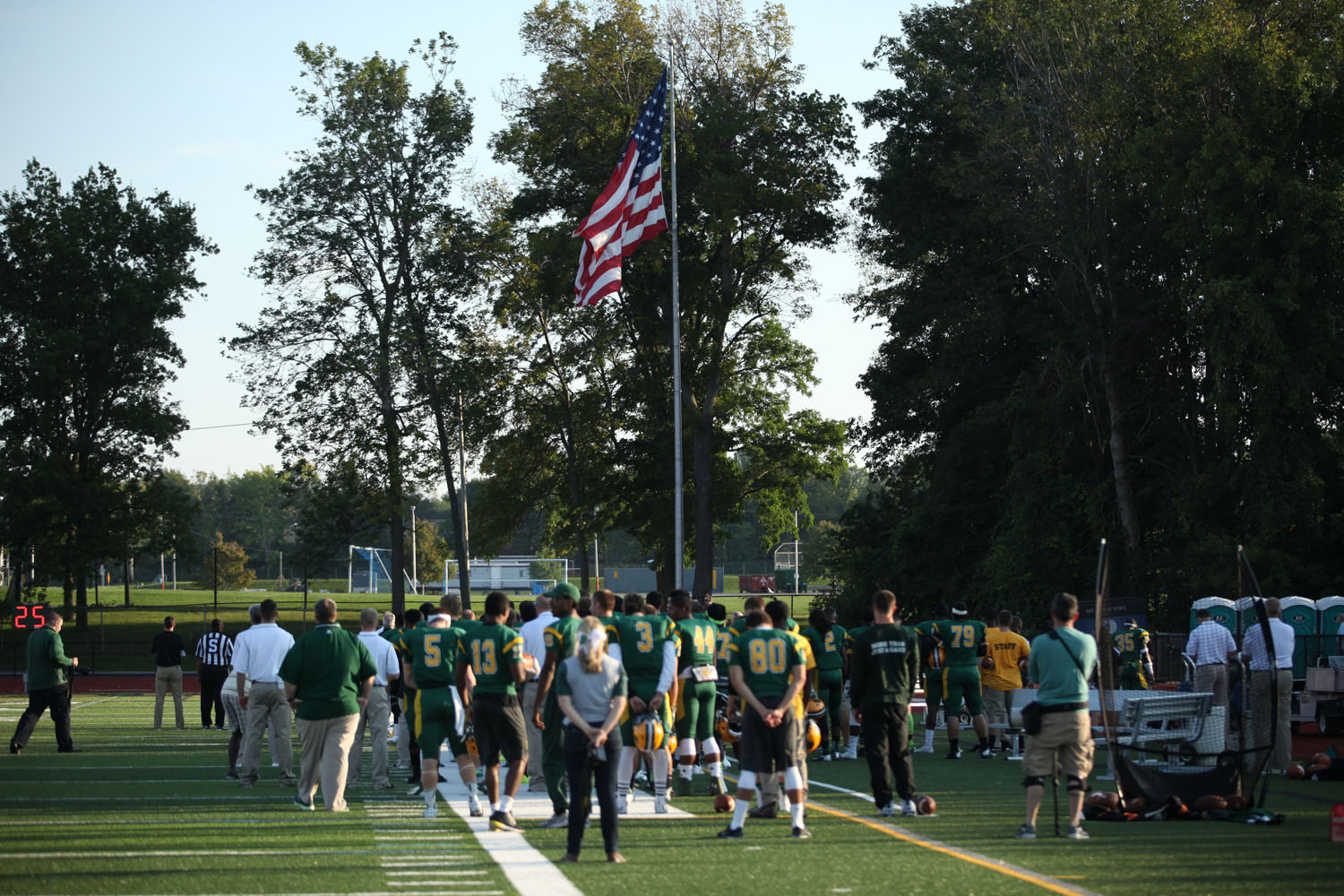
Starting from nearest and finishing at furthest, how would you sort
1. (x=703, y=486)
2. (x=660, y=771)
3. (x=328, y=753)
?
1. (x=660, y=771)
2. (x=328, y=753)
3. (x=703, y=486)

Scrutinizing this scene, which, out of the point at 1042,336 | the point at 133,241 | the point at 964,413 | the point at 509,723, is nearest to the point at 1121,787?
the point at 509,723

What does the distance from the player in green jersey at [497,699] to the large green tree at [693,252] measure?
1260 inches

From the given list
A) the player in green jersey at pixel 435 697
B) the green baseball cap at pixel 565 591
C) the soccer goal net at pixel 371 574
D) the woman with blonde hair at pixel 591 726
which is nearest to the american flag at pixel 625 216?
the player in green jersey at pixel 435 697

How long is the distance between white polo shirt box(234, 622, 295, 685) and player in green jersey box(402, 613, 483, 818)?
3.08m

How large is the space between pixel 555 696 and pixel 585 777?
1827 mm

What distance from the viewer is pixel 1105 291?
3631cm

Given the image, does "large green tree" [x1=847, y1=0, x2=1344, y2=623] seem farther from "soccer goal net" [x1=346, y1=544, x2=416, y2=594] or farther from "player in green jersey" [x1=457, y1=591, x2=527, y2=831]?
"soccer goal net" [x1=346, y1=544, x2=416, y2=594]

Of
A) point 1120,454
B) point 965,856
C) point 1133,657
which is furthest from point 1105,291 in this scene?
point 965,856

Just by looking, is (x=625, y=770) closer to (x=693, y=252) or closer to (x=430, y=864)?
(x=430, y=864)

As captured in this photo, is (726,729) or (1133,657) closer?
(726,729)

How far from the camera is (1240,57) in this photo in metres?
31.0

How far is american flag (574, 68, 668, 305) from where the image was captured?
2939 centimetres

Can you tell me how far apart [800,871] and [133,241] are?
53.3 metres

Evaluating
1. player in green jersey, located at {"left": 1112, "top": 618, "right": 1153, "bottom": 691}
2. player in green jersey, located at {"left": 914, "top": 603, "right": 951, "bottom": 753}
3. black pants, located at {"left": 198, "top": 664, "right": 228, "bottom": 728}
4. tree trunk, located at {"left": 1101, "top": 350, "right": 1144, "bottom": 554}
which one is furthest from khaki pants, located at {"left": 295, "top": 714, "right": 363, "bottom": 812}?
tree trunk, located at {"left": 1101, "top": 350, "right": 1144, "bottom": 554}
